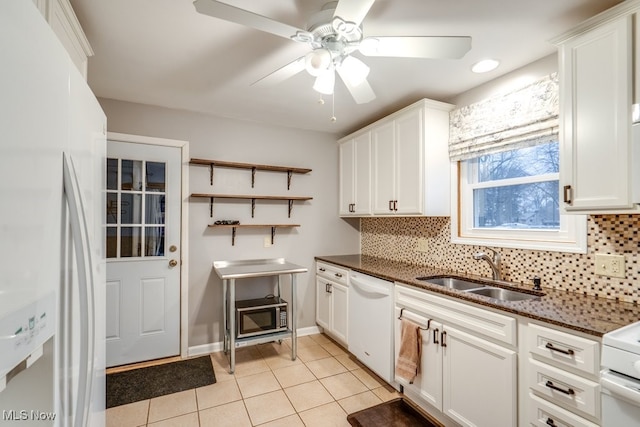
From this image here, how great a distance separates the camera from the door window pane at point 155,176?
2.88 metres

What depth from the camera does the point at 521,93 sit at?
6.84 ft

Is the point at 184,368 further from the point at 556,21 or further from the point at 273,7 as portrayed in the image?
the point at 556,21

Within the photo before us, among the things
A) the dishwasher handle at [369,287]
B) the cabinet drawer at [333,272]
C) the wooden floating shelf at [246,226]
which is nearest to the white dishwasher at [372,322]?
the dishwasher handle at [369,287]

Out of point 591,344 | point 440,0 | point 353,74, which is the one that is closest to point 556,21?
point 440,0

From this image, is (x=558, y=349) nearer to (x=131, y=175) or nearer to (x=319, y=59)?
(x=319, y=59)

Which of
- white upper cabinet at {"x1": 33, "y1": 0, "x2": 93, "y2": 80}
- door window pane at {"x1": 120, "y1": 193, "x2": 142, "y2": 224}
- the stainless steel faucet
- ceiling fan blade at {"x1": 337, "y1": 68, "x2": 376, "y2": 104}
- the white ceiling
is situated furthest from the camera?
door window pane at {"x1": 120, "y1": 193, "x2": 142, "y2": 224}

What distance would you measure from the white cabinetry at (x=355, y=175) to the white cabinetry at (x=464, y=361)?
4.19 feet

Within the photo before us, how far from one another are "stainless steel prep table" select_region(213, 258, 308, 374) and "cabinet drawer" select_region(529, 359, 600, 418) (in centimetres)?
186

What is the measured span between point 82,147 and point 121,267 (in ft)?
7.62

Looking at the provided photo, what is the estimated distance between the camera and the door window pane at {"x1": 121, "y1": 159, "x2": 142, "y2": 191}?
279cm

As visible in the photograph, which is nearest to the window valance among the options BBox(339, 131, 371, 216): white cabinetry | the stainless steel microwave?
BBox(339, 131, 371, 216): white cabinetry

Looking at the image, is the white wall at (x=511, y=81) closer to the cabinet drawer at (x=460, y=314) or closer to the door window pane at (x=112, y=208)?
the cabinet drawer at (x=460, y=314)

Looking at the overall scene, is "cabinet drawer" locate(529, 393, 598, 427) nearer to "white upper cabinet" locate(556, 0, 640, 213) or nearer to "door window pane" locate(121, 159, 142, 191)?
"white upper cabinet" locate(556, 0, 640, 213)

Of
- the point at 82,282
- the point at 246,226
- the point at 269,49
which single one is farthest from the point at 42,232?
the point at 246,226
